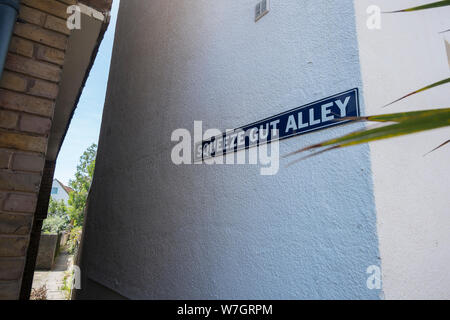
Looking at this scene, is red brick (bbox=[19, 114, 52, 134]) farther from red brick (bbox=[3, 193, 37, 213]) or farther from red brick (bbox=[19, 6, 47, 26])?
red brick (bbox=[19, 6, 47, 26])

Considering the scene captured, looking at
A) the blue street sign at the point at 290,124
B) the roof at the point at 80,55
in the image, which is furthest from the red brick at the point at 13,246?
the roof at the point at 80,55

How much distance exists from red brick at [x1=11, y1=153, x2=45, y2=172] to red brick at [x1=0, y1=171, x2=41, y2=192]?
0.03 metres

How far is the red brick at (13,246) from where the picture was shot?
120cm

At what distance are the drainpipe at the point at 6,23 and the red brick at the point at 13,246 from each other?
2.33 feet

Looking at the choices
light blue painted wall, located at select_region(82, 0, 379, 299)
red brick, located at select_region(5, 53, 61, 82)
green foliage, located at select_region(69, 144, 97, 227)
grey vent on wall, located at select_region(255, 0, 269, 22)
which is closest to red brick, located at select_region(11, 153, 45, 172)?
red brick, located at select_region(5, 53, 61, 82)

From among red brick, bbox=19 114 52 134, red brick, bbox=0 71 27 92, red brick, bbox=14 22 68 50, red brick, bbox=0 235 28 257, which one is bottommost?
red brick, bbox=0 235 28 257

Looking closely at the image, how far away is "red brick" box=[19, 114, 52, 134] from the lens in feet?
4.40

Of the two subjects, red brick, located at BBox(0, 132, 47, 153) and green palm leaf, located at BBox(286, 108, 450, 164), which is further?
red brick, located at BBox(0, 132, 47, 153)

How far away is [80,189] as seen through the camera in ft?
75.7

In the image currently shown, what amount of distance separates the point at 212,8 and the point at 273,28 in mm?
1134

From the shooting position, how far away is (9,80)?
4.41 ft

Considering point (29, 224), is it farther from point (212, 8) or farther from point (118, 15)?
point (118, 15)

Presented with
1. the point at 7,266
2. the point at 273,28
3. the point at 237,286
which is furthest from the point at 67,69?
the point at 237,286

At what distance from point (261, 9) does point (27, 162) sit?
1.98 m
